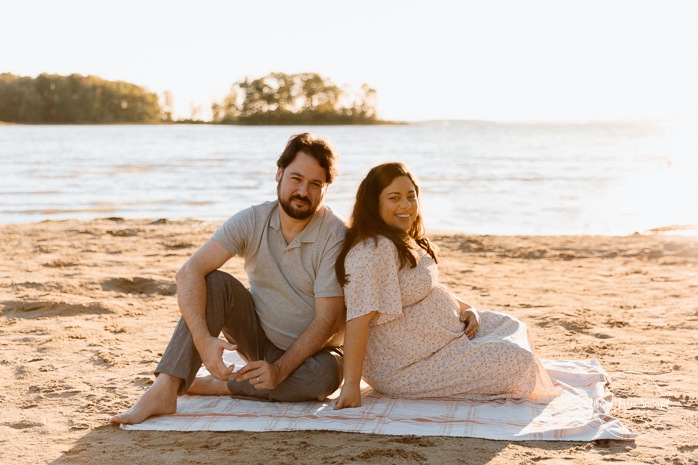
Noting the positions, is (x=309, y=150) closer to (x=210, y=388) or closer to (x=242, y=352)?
(x=242, y=352)

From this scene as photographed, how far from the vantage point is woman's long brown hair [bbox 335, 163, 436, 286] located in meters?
4.02

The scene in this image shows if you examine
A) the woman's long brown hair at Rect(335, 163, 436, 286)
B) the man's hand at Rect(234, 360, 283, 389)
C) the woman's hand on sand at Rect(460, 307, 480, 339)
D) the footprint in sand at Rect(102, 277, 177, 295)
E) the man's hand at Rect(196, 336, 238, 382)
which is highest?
the woman's long brown hair at Rect(335, 163, 436, 286)

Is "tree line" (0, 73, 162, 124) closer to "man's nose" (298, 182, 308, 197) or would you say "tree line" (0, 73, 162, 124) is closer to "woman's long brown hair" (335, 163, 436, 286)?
"man's nose" (298, 182, 308, 197)

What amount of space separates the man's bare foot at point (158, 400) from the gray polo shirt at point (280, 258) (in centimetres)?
58

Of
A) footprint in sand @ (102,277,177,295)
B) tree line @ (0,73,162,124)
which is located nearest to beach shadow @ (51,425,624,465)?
footprint in sand @ (102,277,177,295)

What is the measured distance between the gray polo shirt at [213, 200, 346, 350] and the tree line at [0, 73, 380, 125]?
96.1 meters

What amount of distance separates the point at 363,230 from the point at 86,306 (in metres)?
3.32

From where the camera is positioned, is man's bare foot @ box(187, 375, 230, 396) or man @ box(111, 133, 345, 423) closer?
man @ box(111, 133, 345, 423)

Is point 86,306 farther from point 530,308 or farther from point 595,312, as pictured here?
point 595,312

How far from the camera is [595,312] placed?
6.53 metres

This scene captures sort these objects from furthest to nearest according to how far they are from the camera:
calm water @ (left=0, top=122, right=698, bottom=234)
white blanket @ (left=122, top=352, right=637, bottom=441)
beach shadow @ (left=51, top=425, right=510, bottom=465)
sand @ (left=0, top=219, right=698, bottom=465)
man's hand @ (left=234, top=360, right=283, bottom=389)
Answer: calm water @ (left=0, top=122, right=698, bottom=234) < man's hand @ (left=234, top=360, right=283, bottom=389) < white blanket @ (left=122, top=352, right=637, bottom=441) < sand @ (left=0, top=219, right=698, bottom=465) < beach shadow @ (left=51, top=425, right=510, bottom=465)

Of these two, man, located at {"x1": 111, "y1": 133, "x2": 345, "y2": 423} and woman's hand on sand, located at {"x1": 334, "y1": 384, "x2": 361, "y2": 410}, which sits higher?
man, located at {"x1": 111, "y1": 133, "x2": 345, "y2": 423}

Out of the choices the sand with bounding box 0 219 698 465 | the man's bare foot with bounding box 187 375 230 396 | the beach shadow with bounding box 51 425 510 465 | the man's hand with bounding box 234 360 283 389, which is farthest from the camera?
the man's bare foot with bounding box 187 375 230 396

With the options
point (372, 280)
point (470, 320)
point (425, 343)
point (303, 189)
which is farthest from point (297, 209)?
point (470, 320)
